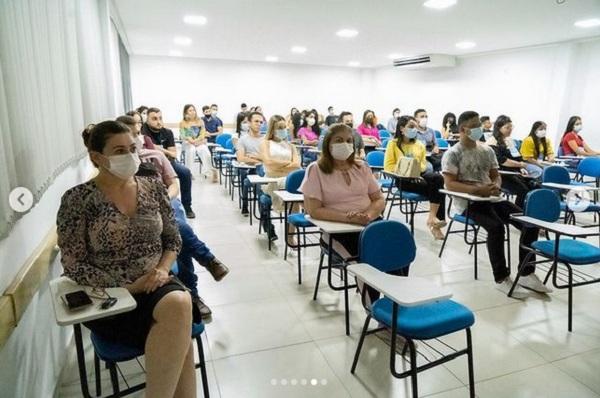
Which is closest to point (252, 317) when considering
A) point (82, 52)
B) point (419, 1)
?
point (82, 52)

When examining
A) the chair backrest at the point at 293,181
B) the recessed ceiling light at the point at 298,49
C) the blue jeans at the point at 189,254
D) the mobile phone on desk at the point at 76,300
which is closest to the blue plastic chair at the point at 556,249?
the chair backrest at the point at 293,181

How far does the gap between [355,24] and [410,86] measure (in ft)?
21.7

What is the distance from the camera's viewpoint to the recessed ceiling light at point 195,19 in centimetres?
609

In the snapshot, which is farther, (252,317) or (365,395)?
(252,317)

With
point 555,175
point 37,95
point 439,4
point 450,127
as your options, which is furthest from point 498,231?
point 450,127

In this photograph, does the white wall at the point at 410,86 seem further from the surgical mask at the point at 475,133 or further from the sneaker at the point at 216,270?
the sneaker at the point at 216,270

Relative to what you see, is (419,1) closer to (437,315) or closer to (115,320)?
(437,315)

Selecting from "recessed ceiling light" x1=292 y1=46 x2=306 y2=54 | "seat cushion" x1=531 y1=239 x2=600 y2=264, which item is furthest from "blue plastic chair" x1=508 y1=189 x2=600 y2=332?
"recessed ceiling light" x1=292 y1=46 x2=306 y2=54

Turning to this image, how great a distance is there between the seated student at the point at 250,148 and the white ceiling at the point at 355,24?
1.68 meters

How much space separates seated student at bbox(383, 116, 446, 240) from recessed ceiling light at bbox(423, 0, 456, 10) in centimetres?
173

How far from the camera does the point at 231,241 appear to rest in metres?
4.10

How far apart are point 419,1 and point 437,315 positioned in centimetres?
455

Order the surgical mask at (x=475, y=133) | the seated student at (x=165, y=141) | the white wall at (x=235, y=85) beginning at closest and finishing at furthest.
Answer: the surgical mask at (x=475, y=133) → the seated student at (x=165, y=141) → the white wall at (x=235, y=85)

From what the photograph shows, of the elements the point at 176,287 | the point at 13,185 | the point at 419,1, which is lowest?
the point at 176,287
